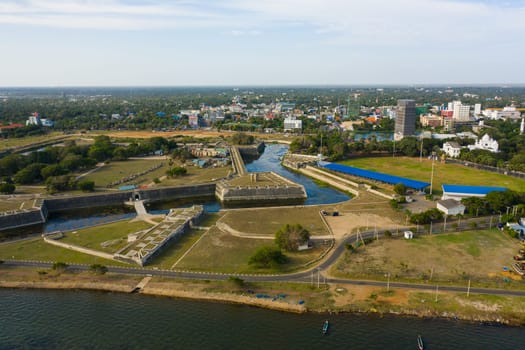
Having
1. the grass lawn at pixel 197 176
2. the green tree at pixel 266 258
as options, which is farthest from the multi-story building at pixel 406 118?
the green tree at pixel 266 258

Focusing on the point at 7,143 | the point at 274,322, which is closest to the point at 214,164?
the point at 274,322

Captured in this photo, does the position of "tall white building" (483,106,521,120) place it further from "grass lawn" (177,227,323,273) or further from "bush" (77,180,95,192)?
"bush" (77,180,95,192)

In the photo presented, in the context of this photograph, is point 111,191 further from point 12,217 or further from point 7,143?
point 7,143

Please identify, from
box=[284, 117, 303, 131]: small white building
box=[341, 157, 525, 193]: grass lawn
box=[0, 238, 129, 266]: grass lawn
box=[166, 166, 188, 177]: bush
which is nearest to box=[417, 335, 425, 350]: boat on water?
box=[0, 238, 129, 266]: grass lawn

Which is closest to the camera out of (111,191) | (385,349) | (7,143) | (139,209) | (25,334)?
(385,349)

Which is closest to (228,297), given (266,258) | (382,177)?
(266,258)
